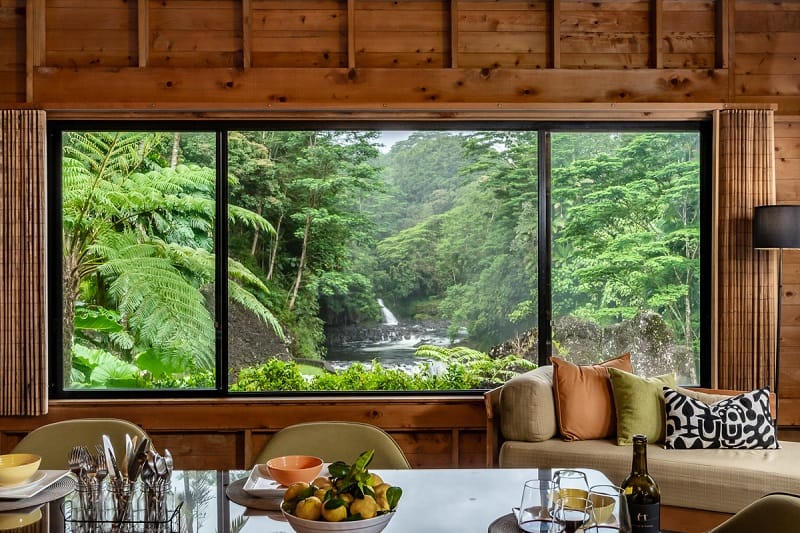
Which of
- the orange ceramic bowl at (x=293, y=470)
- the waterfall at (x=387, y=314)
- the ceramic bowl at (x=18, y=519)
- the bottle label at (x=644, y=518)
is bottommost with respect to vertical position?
the ceramic bowl at (x=18, y=519)

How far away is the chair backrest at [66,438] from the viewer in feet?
7.61

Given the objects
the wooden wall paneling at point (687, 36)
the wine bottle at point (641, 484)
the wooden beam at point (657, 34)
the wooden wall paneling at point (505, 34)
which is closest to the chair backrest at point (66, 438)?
the wine bottle at point (641, 484)

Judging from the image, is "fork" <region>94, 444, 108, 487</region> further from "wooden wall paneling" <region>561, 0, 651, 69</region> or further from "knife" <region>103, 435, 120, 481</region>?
"wooden wall paneling" <region>561, 0, 651, 69</region>

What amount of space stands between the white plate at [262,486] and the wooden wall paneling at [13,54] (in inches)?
120

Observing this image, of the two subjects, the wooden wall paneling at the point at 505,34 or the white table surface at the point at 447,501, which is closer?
the white table surface at the point at 447,501

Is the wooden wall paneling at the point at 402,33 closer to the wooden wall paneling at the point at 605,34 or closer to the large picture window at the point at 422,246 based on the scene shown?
the large picture window at the point at 422,246

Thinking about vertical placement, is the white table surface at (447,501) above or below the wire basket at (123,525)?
below

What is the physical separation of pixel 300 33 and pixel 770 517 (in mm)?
3372

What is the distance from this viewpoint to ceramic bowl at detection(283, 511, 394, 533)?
4.69 ft

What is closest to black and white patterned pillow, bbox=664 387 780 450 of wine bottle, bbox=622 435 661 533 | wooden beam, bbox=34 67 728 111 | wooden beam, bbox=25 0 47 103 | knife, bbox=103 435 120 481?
wooden beam, bbox=34 67 728 111

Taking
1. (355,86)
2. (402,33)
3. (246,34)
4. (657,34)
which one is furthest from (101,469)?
(657,34)

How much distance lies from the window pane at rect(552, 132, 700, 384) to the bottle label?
277 centimetres

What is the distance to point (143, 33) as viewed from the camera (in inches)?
156

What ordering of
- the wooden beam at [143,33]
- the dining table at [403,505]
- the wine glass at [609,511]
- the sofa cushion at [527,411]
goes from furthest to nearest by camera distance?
the wooden beam at [143,33] < the sofa cushion at [527,411] < the dining table at [403,505] < the wine glass at [609,511]
